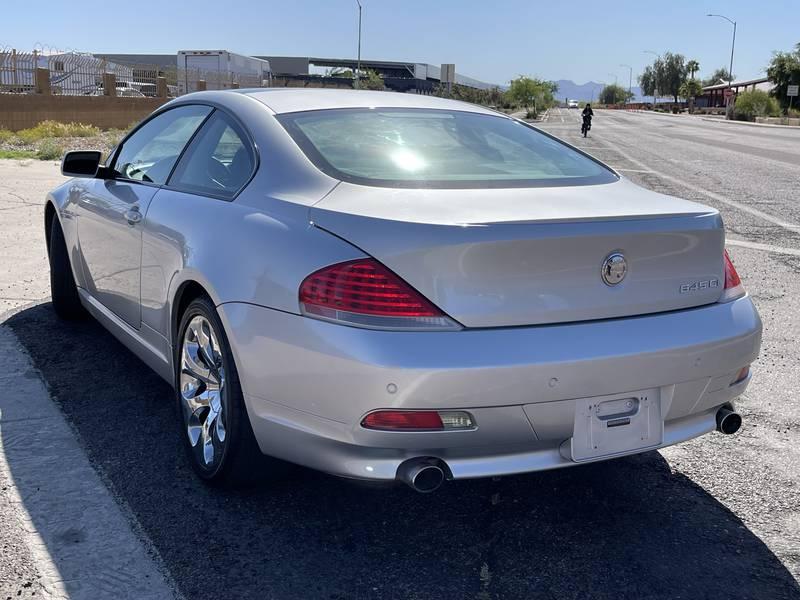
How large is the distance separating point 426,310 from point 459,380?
0.77 ft

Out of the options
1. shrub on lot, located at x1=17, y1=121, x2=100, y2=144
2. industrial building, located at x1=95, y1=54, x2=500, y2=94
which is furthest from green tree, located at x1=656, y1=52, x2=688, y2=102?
Answer: shrub on lot, located at x1=17, y1=121, x2=100, y2=144

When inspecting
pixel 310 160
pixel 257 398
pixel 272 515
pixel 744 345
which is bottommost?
pixel 272 515

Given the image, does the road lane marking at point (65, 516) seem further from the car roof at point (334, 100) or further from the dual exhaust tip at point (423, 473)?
the car roof at point (334, 100)

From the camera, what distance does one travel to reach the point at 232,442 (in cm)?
300

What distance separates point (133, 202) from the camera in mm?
3986

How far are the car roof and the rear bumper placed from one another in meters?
1.12

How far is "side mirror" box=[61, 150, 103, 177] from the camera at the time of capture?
14.9 ft

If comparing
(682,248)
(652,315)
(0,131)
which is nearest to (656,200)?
(682,248)

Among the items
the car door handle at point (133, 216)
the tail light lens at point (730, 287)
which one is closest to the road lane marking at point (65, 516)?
the car door handle at point (133, 216)

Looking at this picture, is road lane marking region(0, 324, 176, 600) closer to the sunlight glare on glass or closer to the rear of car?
the rear of car

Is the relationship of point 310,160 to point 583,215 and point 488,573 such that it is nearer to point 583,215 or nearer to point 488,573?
point 583,215

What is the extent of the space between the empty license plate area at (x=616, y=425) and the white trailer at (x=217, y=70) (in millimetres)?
35465

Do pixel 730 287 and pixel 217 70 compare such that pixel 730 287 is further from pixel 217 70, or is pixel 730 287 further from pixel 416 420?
pixel 217 70

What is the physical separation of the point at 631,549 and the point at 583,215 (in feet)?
3.82
